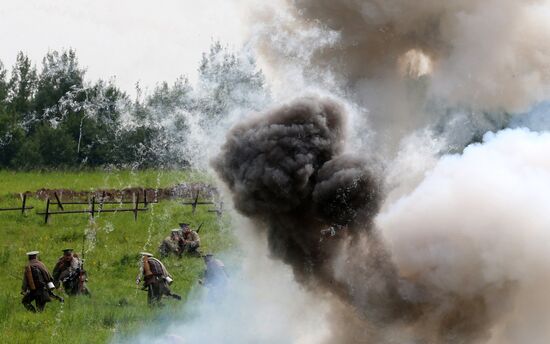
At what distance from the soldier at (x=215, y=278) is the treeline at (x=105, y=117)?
14394 millimetres

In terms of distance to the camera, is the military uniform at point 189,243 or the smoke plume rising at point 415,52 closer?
the smoke plume rising at point 415,52

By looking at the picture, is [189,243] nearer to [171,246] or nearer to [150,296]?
[171,246]

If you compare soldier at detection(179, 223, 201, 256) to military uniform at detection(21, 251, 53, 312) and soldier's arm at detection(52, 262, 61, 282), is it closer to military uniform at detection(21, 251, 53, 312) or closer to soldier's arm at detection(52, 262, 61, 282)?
soldier's arm at detection(52, 262, 61, 282)

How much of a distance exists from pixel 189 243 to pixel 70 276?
5044 millimetres

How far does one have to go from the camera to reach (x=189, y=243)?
3228cm

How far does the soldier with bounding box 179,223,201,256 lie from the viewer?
106 feet

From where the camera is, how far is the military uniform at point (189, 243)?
32.2 m

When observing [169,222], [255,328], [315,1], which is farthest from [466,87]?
[169,222]

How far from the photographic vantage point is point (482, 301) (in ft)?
64.4

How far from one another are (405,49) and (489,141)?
2.82 metres

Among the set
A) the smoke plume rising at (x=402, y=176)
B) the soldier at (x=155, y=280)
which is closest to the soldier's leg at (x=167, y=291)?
the soldier at (x=155, y=280)

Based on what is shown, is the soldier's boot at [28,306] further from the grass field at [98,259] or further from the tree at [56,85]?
the tree at [56,85]

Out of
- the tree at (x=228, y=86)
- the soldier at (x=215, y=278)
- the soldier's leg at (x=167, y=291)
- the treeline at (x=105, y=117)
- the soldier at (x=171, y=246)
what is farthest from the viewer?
the treeline at (x=105, y=117)

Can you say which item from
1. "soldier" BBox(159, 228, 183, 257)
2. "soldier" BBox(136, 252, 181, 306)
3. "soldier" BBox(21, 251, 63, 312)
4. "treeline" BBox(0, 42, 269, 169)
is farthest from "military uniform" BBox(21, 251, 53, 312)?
"treeline" BBox(0, 42, 269, 169)
